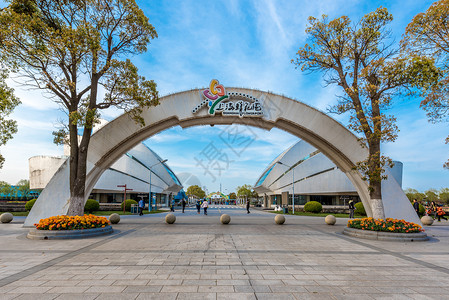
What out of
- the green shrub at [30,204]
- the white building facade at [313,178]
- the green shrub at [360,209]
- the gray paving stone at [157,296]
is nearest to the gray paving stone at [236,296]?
the gray paving stone at [157,296]

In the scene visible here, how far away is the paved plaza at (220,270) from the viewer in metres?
5.03

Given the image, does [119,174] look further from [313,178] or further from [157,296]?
[157,296]

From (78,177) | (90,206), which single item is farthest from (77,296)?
(90,206)

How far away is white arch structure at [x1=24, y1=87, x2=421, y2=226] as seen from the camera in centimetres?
1748

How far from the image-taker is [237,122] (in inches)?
742

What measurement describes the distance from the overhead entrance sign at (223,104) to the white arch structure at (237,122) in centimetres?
22

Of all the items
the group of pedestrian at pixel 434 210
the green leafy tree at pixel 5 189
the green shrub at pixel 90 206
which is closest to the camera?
the group of pedestrian at pixel 434 210

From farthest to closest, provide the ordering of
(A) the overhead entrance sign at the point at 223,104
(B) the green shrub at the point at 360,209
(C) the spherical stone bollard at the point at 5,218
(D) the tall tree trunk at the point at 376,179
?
(B) the green shrub at the point at 360,209 → (A) the overhead entrance sign at the point at 223,104 → (C) the spherical stone bollard at the point at 5,218 → (D) the tall tree trunk at the point at 376,179

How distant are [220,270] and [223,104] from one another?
12981 millimetres

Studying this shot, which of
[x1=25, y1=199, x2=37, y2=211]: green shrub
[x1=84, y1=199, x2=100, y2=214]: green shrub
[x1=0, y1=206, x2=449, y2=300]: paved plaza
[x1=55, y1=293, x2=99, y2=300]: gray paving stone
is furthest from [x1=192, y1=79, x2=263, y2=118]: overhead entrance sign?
[x1=25, y1=199, x2=37, y2=211]: green shrub

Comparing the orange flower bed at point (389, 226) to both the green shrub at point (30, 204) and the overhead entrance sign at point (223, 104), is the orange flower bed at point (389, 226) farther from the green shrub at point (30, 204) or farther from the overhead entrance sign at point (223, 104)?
the green shrub at point (30, 204)

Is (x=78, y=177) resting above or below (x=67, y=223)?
above

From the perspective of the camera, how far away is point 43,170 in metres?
45.3

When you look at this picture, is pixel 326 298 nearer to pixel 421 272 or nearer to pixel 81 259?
pixel 421 272
